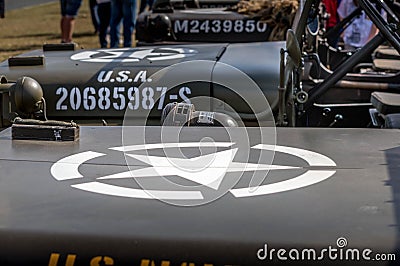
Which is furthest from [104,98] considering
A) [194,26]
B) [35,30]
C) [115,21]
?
[35,30]

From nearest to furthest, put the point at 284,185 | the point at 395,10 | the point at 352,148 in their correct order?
the point at 284,185 < the point at 352,148 < the point at 395,10

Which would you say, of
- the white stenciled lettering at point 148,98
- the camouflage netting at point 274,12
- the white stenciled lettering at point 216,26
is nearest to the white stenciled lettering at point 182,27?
the white stenciled lettering at point 216,26

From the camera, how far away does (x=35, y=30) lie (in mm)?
13477

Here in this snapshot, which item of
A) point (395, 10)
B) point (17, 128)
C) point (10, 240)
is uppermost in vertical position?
point (395, 10)

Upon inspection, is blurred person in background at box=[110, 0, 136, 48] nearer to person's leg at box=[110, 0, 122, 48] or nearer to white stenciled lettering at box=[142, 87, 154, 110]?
person's leg at box=[110, 0, 122, 48]

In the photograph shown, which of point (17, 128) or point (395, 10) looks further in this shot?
point (395, 10)

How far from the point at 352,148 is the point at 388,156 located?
111 mm

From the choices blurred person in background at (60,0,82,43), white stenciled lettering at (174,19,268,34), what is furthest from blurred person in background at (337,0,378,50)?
blurred person in background at (60,0,82,43)

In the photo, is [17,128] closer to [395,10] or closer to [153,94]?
[153,94]

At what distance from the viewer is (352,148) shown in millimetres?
2049

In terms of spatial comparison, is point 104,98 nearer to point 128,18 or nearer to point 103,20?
point 128,18

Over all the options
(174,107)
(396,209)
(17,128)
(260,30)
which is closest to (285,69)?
(174,107)

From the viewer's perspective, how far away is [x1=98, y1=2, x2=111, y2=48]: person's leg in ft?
30.7

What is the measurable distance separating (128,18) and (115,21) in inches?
10.7
